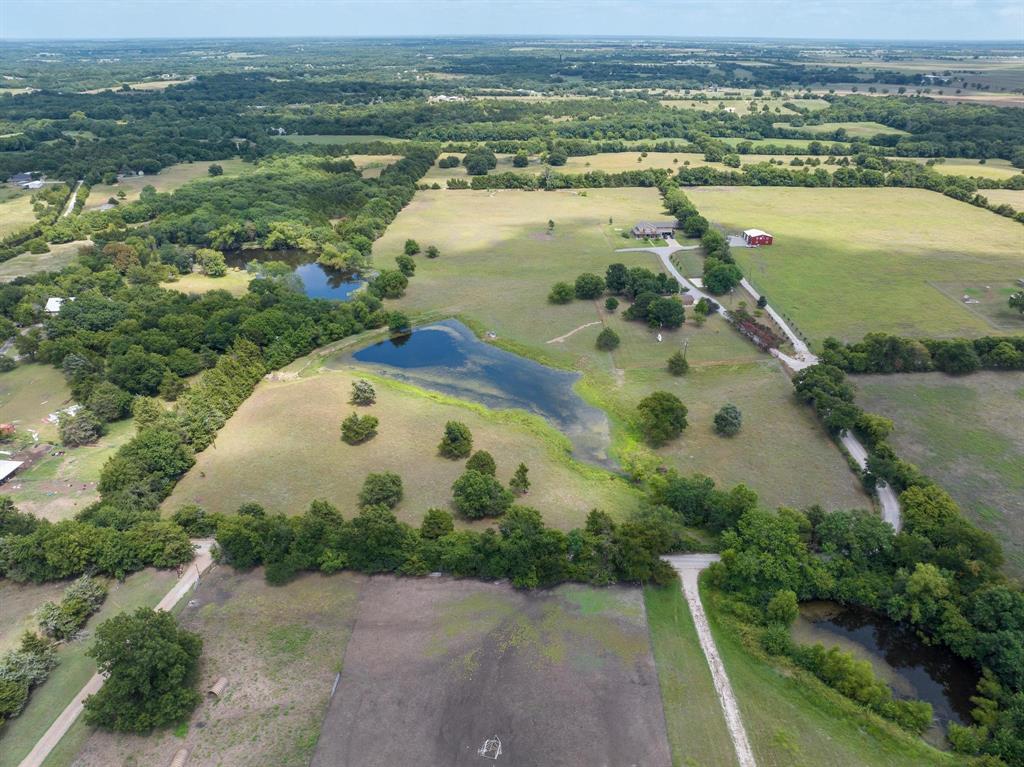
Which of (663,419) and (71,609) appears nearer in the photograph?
(71,609)

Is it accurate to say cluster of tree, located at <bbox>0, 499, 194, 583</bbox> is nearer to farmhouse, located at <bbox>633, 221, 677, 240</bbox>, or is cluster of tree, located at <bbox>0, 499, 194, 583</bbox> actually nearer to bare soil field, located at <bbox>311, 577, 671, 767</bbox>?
bare soil field, located at <bbox>311, 577, 671, 767</bbox>

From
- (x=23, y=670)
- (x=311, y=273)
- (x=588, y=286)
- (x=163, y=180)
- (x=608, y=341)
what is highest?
(x=588, y=286)

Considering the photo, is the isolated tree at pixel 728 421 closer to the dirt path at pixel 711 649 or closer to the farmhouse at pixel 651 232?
the dirt path at pixel 711 649

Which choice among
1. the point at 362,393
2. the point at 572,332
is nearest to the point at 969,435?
the point at 572,332

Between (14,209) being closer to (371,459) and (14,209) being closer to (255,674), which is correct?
(371,459)

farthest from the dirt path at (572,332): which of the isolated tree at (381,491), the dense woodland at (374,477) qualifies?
the isolated tree at (381,491)

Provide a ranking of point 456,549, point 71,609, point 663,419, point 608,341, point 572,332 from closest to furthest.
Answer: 1. point 71,609
2. point 456,549
3. point 663,419
4. point 608,341
5. point 572,332

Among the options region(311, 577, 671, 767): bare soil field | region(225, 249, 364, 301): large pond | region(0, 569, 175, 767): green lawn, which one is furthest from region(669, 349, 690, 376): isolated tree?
region(0, 569, 175, 767): green lawn
